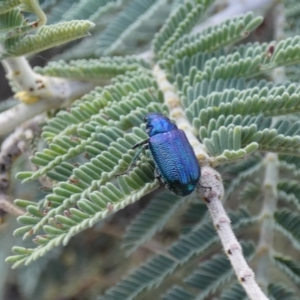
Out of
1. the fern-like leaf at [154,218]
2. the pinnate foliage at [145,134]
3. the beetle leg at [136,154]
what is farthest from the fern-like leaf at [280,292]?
the beetle leg at [136,154]

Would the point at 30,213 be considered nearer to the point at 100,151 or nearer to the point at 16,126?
the point at 100,151

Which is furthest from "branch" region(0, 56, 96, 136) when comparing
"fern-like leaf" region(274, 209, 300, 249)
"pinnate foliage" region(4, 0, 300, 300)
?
"fern-like leaf" region(274, 209, 300, 249)

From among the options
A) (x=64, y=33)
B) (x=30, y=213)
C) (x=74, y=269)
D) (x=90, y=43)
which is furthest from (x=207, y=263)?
(x=90, y=43)

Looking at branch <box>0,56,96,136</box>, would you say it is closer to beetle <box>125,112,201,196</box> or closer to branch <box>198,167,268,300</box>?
beetle <box>125,112,201,196</box>

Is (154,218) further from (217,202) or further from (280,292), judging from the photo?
(217,202)

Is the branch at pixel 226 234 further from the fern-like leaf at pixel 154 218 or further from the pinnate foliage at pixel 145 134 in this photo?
the fern-like leaf at pixel 154 218

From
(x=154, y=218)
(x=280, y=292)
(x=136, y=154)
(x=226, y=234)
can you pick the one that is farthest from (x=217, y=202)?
(x=154, y=218)
